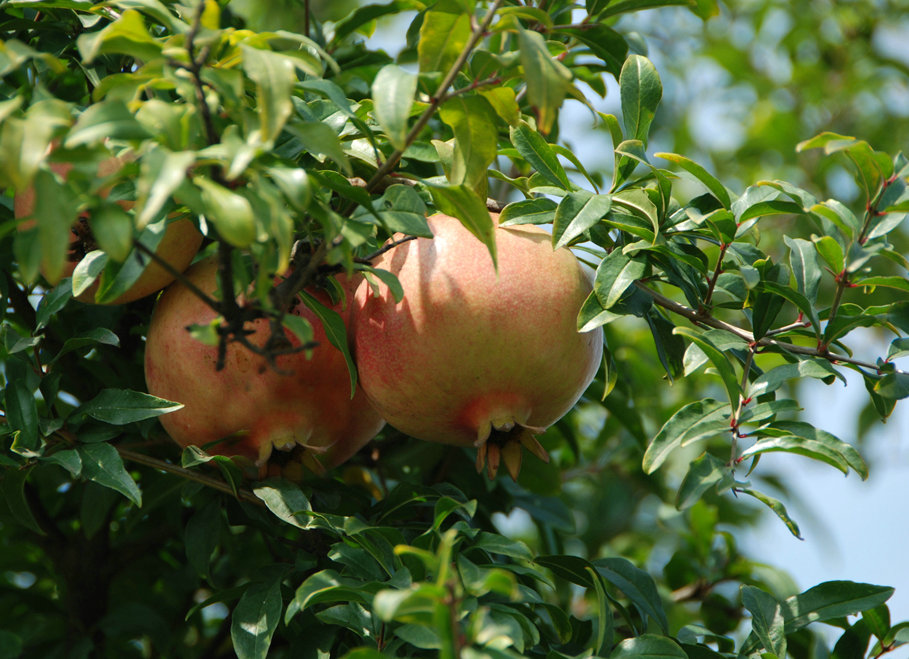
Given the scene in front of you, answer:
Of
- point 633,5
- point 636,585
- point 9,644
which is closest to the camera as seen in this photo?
point 9,644

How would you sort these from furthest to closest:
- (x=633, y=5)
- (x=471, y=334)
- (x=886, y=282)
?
(x=633, y=5) → (x=886, y=282) → (x=471, y=334)

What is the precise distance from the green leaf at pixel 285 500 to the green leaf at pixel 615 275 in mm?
493

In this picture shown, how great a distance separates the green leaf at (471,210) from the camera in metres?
1.13

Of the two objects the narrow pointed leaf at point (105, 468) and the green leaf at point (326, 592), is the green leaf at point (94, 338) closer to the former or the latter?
the narrow pointed leaf at point (105, 468)

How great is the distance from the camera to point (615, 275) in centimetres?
128

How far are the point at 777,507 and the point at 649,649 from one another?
25 centimetres

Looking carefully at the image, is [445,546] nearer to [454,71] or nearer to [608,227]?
[454,71]

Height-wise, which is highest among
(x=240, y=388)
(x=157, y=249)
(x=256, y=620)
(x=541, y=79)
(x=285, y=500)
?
(x=541, y=79)

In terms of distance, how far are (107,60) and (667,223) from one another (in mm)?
906

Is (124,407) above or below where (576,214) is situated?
below

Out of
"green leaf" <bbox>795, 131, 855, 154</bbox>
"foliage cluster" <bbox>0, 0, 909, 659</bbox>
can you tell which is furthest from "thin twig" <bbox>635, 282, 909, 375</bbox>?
"green leaf" <bbox>795, 131, 855, 154</bbox>

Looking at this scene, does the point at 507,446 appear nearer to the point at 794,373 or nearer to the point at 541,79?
the point at 794,373

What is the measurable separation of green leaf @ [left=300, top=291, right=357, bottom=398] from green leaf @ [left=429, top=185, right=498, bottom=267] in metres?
0.22

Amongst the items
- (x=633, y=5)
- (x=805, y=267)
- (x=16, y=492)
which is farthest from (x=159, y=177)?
(x=633, y=5)
